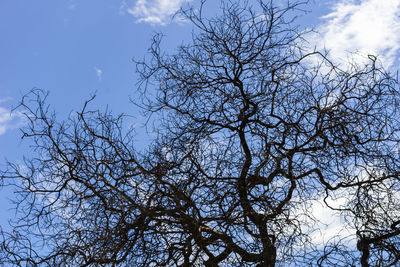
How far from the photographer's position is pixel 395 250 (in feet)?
16.5

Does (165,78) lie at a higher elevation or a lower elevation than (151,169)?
higher

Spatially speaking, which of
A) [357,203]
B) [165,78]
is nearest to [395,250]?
[357,203]

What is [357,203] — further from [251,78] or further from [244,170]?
[251,78]

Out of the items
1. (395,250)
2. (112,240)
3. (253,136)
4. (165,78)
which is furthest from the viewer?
(165,78)

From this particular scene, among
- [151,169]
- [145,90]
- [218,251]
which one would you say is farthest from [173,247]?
[145,90]

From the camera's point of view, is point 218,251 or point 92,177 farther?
point 92,177

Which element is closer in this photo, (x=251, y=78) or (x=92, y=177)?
(x=92, y=177)

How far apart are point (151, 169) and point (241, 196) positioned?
97 cm

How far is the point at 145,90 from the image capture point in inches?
228

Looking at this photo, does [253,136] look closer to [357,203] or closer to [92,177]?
[357,203]

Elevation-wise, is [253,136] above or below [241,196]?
above

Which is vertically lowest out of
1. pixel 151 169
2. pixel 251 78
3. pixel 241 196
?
pixel 241 196

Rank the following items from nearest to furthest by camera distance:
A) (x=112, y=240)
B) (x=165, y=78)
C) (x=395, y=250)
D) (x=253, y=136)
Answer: (x=112, y=240) < (x=395, y=250) < (x=253, y=136) < (x=165, y=78)

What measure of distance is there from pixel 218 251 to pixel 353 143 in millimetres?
1978
